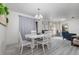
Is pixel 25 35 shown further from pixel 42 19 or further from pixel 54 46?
pixel 54 46

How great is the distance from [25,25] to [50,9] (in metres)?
0.78

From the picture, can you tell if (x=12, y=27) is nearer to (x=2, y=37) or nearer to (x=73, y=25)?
(x=2, y=37)

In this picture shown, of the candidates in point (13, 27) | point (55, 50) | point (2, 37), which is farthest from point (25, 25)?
point (55, 50)

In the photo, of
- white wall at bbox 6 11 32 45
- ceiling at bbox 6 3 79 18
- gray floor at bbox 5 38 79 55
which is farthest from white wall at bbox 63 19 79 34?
white wall at bbox 6 11 32 45

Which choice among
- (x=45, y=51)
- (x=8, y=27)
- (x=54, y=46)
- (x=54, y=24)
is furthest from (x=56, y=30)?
(x=8, y=27)

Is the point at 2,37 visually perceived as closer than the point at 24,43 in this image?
Yes

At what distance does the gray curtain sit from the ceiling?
178 mm

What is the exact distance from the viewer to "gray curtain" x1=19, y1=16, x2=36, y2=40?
248 centimetres

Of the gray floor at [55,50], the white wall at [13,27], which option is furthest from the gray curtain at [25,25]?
the gray floor at [55,50]

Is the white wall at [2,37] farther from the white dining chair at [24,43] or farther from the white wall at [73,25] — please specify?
the white wall at [73,25]

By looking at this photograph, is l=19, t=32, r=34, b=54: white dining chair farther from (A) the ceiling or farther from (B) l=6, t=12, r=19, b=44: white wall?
(A) the ceiling

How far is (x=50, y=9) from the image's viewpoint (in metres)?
2.55

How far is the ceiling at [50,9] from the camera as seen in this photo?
8.09 feet

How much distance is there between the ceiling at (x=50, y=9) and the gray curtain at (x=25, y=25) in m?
0.18
